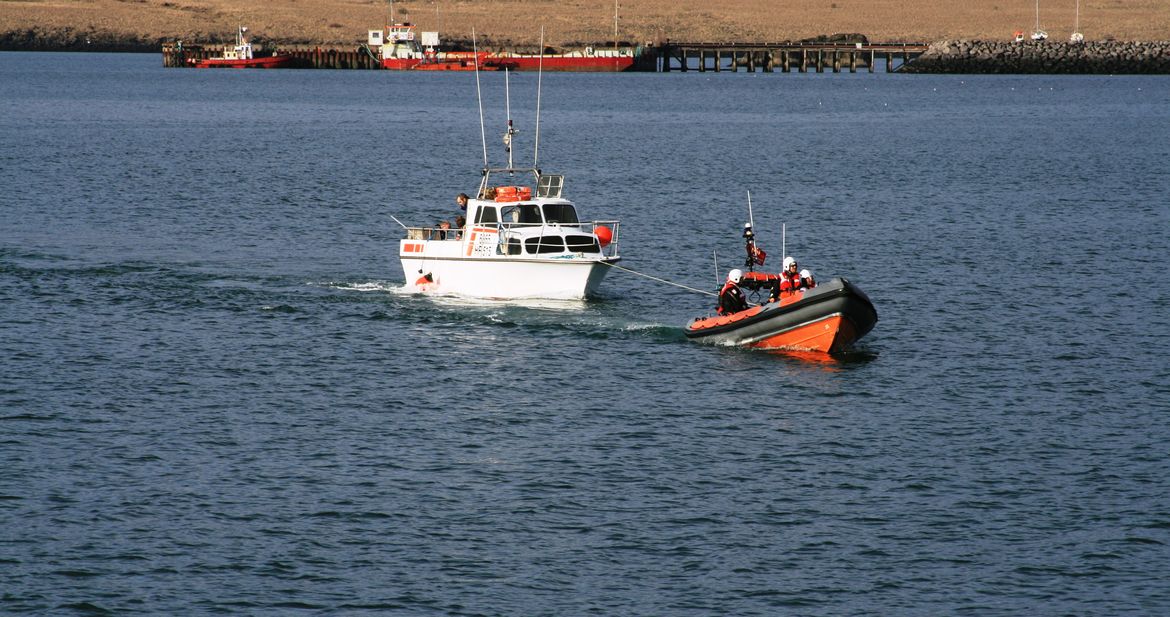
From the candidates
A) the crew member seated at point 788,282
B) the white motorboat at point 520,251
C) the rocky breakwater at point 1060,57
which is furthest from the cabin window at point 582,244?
the rocky breakwater at point 1060,57

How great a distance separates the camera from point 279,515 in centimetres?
2714

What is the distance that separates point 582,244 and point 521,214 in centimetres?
195

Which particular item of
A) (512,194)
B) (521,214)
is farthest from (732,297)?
(512,194)

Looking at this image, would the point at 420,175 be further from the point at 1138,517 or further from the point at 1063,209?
the point at 1138,517

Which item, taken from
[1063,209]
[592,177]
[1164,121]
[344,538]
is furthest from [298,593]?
[1164,121]

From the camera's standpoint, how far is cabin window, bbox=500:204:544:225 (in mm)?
43438

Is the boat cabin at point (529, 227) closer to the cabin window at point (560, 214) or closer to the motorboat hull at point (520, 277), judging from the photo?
the cabin window at point (560, 214)

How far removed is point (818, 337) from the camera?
3822cm

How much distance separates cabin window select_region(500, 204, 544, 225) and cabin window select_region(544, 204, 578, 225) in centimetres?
27

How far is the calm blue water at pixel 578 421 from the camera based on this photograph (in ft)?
81.1

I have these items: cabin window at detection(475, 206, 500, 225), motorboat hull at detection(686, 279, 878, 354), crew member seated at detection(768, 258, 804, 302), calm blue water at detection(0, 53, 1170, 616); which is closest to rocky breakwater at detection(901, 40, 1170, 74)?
calm blue water at detection(0, 53, 1170, 616)

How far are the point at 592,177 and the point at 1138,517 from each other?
56.6 metres

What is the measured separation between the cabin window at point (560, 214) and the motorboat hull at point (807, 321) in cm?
649

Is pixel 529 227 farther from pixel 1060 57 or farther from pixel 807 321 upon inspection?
pixel 1060 57
